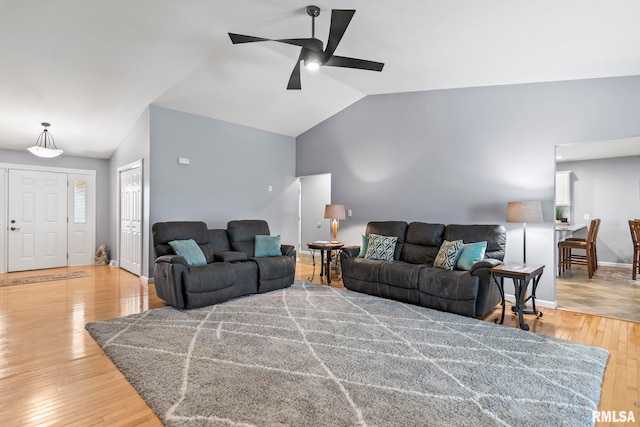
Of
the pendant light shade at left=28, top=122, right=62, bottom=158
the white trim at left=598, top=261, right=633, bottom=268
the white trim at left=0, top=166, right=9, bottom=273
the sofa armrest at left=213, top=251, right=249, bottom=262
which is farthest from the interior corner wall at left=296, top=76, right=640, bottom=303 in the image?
the white trim at left=0, top=166, right=9, bottom=273

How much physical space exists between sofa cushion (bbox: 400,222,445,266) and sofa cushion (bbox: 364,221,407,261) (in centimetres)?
7

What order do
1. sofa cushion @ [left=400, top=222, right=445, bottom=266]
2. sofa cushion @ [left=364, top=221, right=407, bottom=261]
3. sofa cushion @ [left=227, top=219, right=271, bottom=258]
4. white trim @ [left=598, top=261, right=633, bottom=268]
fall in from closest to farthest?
1. sofa cushion @ [left=400, top=222, right=445, bottom=266]
2. sofa cushion @ [left=364, top=221, right=407, bottom=261]
3. sofa cushion @ [left=227, top=219, right=271, bottom=258]
4. white trim @ [left=598, top=261, right=633, bottom=268]

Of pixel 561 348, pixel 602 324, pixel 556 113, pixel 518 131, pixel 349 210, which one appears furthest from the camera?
pixel 349 210

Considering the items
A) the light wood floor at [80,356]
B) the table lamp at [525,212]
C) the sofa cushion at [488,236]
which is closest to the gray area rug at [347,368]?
the light wood floor at [80,356]

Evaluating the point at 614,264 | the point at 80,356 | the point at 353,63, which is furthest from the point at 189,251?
the point at 614,264

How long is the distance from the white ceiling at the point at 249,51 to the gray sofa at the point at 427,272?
6.60 feet

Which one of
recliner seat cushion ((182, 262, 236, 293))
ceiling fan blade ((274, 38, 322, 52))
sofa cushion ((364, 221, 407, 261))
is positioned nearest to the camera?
ceiling fan blade ((274, 38, 322, 52))

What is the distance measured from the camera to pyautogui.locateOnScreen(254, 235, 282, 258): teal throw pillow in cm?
483

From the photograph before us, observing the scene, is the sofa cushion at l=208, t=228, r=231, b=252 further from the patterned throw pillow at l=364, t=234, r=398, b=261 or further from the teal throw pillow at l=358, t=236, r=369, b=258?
the patterned throw pillow at l=364, t=234, r=398, b=261

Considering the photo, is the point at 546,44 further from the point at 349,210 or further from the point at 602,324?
the point at 349,210

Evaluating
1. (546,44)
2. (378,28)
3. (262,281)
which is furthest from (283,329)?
(546,44)

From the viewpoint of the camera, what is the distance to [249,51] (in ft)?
13.7

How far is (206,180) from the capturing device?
5.77 meters

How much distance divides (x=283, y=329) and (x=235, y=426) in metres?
1.41
